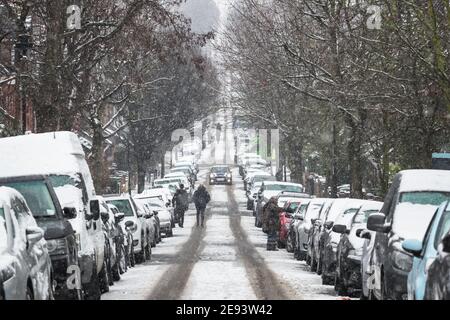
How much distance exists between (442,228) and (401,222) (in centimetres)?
327

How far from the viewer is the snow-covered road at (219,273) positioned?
61.1ft

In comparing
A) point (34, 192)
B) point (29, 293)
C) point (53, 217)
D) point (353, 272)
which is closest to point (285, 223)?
point (353, 272)

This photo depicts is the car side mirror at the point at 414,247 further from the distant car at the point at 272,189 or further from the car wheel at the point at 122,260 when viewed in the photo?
the distant car at the point at 272,189

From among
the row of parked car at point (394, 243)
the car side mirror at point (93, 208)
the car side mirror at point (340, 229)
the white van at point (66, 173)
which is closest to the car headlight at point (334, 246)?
the row of parked car at point (394, 243)

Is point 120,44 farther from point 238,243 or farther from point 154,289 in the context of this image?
point 154,289

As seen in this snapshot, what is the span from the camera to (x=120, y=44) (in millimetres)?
39188

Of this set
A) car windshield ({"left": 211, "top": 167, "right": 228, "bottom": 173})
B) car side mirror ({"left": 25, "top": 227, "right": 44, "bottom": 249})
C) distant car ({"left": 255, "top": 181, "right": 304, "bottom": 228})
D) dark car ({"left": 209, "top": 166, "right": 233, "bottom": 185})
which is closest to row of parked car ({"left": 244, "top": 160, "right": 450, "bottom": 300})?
car side mirror ({"left": 25, "top": 227, "right": 44, "bottom": 249})

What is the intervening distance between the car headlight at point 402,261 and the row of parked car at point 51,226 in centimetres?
379

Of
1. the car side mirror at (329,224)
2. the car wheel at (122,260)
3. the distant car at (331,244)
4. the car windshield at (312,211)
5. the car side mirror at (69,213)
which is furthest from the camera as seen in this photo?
the car windshield at (312,211)

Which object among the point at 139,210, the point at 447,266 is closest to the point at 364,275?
the point at 447,266

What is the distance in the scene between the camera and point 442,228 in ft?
37.9

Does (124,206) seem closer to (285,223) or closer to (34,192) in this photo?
(285,223)
